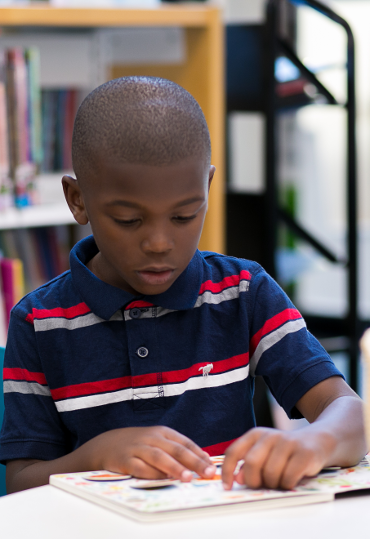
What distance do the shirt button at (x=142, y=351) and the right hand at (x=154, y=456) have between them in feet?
0.49

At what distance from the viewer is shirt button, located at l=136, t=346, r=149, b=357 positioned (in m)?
0.88

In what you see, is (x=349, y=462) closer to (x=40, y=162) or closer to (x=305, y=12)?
(x=40, y=162)

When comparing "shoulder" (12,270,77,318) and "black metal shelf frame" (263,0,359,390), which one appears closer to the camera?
"shoulder" (12,270,77,318)

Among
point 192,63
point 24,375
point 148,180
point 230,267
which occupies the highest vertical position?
point 192,63

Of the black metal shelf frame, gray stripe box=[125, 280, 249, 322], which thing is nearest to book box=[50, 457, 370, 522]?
gray stripe box=[125, 280, 249, 322]

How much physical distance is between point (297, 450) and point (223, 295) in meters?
0.33

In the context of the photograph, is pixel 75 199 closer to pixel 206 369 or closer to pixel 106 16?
pixel 206 369

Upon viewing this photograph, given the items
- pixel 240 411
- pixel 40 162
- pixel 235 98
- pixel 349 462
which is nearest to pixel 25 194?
pixel 40 162

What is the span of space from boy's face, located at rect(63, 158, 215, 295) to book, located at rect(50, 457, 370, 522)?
0.73ft

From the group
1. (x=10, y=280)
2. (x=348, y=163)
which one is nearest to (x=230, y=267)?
(x=10, y=280)

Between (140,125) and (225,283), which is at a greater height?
(140,125)

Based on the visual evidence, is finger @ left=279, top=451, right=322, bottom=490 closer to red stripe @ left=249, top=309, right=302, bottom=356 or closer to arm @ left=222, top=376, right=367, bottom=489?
arm @ left=222, top=376, right=367, bottom=489

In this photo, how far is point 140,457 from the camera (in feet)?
2.25

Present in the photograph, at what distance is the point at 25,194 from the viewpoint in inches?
73.4
